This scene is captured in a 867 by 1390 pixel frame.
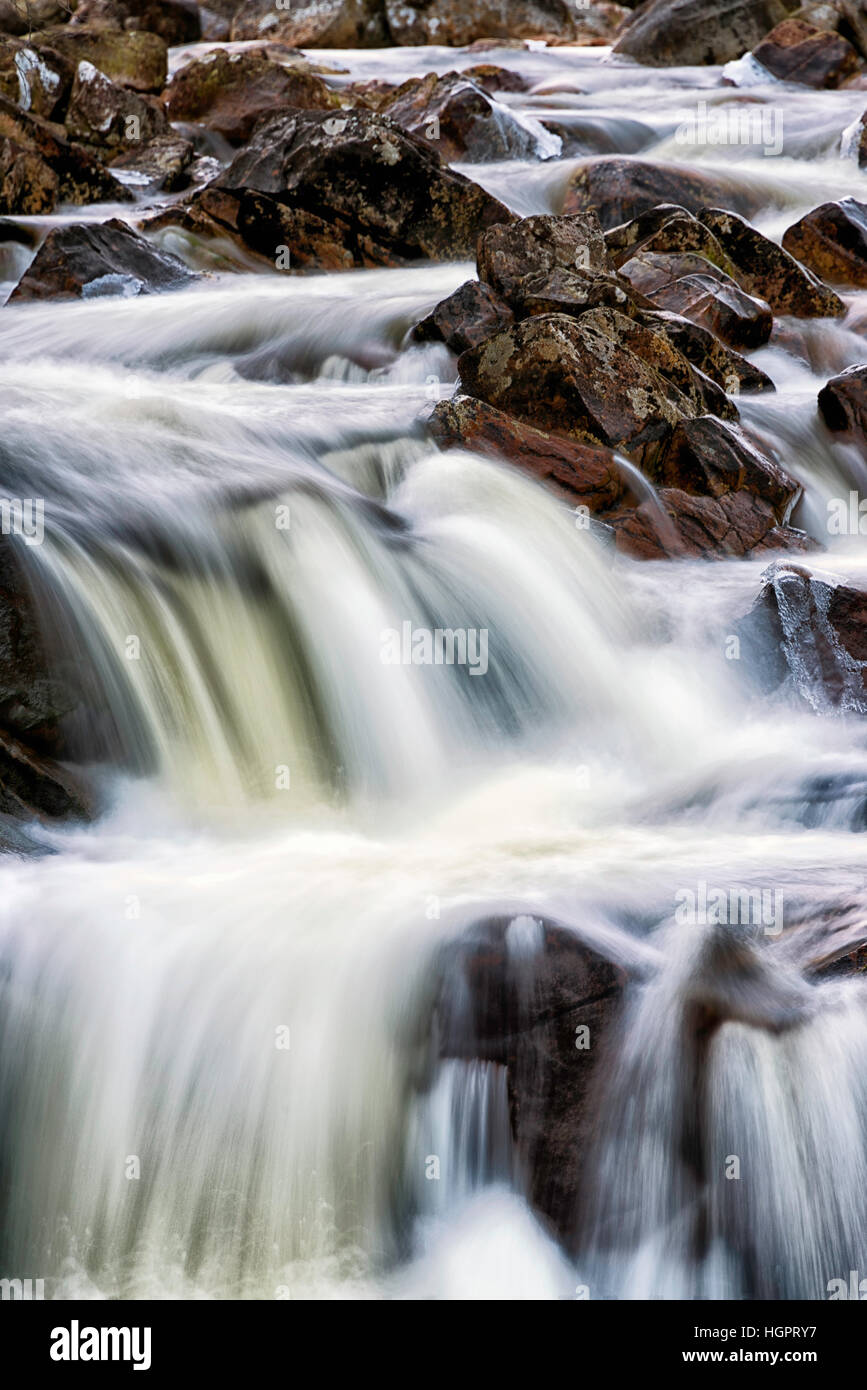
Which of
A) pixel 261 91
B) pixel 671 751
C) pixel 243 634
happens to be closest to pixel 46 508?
pixel 243 634

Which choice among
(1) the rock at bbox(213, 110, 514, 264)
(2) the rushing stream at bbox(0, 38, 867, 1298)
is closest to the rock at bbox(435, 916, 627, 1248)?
(2) the rushing stream at bbox(0, 38, 867, 1298)

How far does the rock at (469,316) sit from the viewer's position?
912 centimetres

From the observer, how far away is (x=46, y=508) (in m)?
5.93

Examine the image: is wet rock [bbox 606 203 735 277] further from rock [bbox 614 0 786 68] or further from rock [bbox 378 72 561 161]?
rock [bbox 614 0 786 68]

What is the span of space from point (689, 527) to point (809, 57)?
668 inches

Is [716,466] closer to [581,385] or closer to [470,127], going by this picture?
[581,385]

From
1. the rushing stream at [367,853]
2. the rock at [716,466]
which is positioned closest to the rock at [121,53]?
the rushing stream at [367,853]

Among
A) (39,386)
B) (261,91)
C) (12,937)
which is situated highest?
(261,91)

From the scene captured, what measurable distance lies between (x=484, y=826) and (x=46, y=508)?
2.39 m

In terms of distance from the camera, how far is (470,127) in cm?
1605

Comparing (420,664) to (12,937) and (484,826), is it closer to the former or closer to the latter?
(484,826)

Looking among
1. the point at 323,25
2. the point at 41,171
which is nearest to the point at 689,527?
the point at 41,171

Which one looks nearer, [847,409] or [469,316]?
[847,409]

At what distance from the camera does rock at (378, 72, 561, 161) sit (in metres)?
16.0
